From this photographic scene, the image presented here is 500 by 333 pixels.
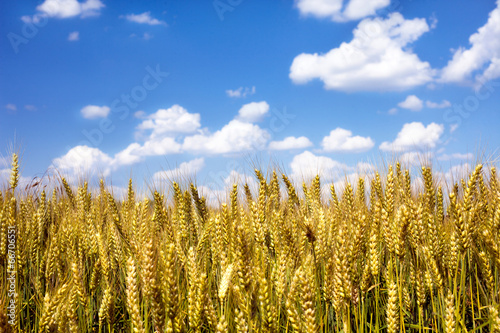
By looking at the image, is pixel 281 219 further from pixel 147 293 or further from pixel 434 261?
pixel 147 293

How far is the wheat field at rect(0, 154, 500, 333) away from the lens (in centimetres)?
206

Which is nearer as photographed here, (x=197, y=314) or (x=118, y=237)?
(x=197, y=314)

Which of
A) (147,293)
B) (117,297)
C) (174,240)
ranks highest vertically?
(174,240)

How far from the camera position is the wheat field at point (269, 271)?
2061 millimetres

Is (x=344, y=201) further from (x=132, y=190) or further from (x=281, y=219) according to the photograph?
(x=132, y=190)

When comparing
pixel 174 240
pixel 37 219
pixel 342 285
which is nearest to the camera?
pixel 342 285

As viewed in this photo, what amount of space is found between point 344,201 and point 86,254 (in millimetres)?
2920

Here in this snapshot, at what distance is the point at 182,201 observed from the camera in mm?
4484

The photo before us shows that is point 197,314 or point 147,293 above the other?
point 147,293

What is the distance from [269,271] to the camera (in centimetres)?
301

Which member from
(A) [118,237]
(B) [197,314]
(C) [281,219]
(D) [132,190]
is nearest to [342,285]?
(B) [197,314]

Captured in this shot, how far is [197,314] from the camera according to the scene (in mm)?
2059

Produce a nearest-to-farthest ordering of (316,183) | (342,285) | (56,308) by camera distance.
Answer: (342,285) → (56,308) → (316,183)

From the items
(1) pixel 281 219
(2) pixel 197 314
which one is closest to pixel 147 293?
(2) pixel 197 314
